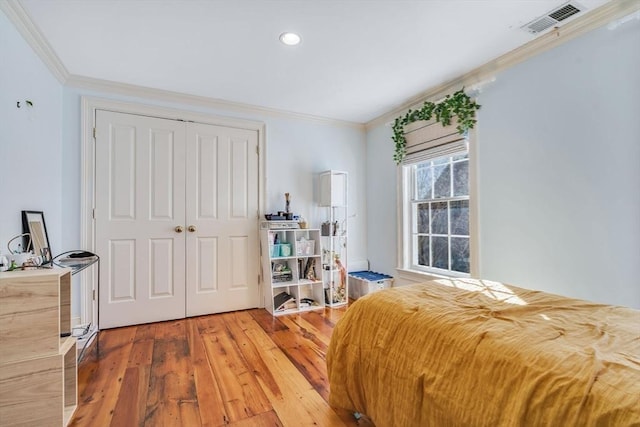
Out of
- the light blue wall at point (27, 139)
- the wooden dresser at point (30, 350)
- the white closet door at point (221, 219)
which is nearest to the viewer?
the wooden dresser at point (30, 350)

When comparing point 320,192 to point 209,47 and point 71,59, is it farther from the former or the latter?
point 71,59

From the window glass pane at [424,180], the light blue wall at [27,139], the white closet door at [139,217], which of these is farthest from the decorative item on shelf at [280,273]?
the light blue wall at [27,139]

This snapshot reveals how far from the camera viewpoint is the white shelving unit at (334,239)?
142 inches

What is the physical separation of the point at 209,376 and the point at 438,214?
8.53 ft

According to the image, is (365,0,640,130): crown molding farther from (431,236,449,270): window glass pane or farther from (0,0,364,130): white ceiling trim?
(431,236,449,270): window glass pane

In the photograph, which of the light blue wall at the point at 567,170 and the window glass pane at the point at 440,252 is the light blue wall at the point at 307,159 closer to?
the window glass pane at the point at 440,252

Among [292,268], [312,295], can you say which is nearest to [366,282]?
[312,295]

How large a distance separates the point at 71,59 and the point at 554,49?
3768mm

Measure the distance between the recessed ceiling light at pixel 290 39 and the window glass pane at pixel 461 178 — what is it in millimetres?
1895

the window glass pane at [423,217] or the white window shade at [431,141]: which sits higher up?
the white window shade at [431,141]

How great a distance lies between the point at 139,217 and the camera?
2.99 metres

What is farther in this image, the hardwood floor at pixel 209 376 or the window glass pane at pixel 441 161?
the window glass pane at pixel 441 161

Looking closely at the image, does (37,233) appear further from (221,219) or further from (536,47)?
(536,47)

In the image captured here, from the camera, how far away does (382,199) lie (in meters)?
3.90
